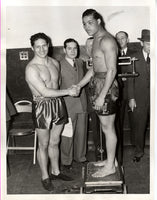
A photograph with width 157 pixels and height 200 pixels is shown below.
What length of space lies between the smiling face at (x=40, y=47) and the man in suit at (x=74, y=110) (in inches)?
4.8

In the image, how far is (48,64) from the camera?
154 centimetres

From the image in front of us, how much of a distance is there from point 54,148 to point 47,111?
0.20 m

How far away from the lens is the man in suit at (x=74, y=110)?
165 centimetres

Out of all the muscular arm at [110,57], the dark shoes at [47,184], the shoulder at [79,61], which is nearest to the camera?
the muscular arm at [110,57]

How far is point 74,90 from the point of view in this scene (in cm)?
154

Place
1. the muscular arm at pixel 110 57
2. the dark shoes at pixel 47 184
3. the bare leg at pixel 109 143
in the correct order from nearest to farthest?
the muscular arm at pixel 110 57, the bare leg at pixel 109 143, the dark shoes at pixel 47 184

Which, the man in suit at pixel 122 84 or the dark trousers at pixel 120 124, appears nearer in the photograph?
the man in suit at pixel 122 84

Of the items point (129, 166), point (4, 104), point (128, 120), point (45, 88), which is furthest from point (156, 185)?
point (4, 104)

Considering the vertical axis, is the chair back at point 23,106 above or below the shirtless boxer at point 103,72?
below

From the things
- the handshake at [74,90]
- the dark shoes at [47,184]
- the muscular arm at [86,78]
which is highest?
the muscular arm at [86,78]

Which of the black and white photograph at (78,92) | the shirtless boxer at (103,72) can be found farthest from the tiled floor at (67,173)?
the shirtless boxer at (103,72)

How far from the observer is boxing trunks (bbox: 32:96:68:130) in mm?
1536

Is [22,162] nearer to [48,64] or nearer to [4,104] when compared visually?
[4,104]

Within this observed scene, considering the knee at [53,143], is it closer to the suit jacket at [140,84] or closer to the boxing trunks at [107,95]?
the boxing trunks at [107,95]
